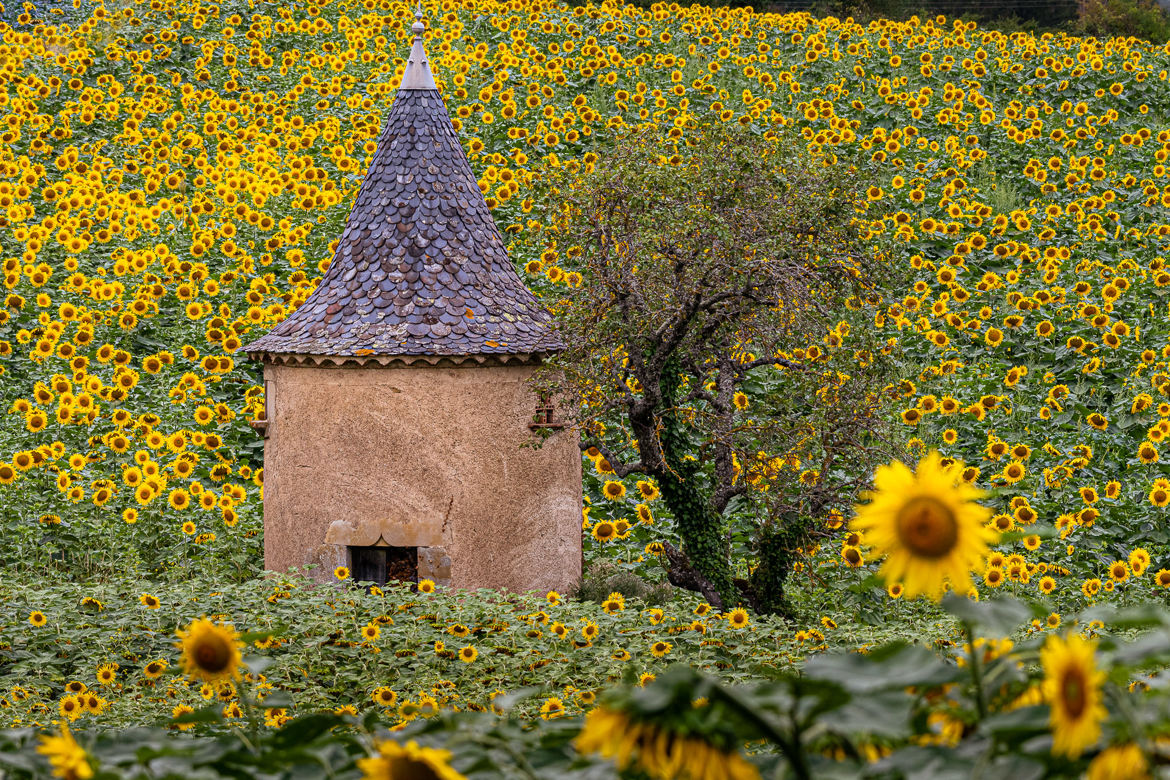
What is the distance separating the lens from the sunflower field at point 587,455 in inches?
66.2

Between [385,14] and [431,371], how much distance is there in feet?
48.1

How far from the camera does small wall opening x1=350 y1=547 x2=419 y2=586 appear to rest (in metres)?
7.58

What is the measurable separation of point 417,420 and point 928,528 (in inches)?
221

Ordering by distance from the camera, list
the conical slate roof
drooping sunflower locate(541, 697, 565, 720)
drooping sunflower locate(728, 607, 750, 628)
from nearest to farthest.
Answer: drooping sunflower locate(541, 697, 565, 720)
drooping sunflower locate(728, 607, 750, 628)
the conical slate roof

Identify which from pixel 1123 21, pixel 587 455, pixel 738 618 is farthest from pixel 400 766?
pixel 1123 21

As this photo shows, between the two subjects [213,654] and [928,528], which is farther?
[213,654]

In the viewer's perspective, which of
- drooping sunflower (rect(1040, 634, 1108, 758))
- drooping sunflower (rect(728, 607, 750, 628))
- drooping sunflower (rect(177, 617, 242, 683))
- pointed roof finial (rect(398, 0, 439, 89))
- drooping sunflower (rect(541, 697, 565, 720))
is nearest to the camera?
drooping sunflower (rect(1040, 634, 1108, 758))

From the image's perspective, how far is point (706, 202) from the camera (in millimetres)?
7223

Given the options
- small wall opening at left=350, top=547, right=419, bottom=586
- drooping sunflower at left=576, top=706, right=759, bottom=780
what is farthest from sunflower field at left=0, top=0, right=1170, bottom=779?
small wall opening at left=350, top=547, right=419, bottom=586

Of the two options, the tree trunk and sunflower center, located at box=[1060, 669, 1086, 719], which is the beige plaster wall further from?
sunflower center, located at box=[1060, 669, 1086, 719]

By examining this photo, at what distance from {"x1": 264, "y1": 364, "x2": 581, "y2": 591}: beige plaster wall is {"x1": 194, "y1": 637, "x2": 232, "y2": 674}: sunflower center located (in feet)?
15.6


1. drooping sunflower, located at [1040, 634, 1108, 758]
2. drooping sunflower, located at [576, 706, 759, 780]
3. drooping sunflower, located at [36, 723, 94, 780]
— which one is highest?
drooping sunflower, located at [1040, 634, 1108, 758]

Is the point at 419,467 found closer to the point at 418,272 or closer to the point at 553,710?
the point at 418,272

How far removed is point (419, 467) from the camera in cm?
719
